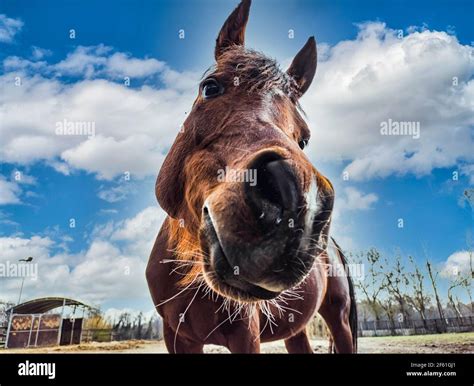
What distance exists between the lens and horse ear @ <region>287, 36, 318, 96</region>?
3021 millimetres

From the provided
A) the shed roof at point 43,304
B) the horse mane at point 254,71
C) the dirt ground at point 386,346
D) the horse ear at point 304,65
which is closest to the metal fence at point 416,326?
the dirt ground at point 386,346

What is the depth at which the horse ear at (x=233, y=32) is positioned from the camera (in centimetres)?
265

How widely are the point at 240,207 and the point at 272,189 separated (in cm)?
Result: 16

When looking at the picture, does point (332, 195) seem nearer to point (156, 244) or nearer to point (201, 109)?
point (201, 109)

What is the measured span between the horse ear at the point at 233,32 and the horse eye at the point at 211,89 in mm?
505

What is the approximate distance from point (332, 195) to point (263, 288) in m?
0.54

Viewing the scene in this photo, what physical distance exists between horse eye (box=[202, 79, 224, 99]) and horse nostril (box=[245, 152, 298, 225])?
1.08 m

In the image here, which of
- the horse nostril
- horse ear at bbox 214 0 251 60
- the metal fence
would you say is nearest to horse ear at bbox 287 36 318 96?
horse ear at bbox 214 0 251 60

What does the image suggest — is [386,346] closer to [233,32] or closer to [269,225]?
[233,32]

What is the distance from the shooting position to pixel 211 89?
2330 millimetres

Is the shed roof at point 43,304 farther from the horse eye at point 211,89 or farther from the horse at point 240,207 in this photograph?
the horse eye at point 211,89

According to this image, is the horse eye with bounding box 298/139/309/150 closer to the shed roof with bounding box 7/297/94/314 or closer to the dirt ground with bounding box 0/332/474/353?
the dirt ground with bounding box 0/332/474/353

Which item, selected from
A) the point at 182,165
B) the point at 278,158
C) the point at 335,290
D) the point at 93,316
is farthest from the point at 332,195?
the point at 93,316
